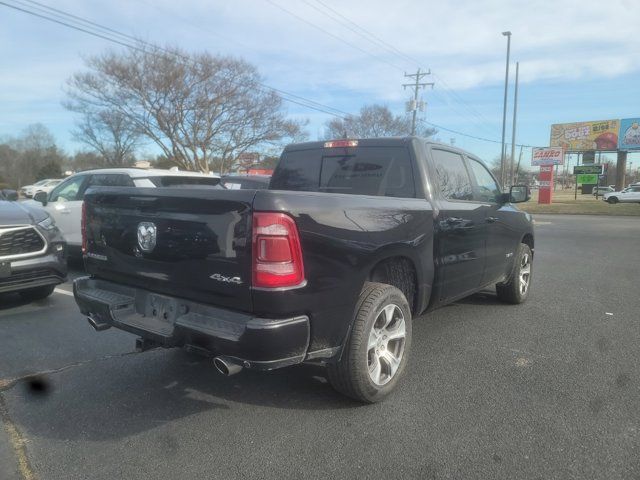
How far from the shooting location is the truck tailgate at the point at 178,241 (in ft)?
8.73

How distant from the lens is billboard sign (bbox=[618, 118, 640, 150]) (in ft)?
171

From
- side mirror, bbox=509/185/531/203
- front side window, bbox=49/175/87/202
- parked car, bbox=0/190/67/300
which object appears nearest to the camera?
parked car, bbox=0/190/67/300

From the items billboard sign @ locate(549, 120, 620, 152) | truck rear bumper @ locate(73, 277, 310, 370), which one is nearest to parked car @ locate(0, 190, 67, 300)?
truck rear bumper @ locate(73, 277, 310, 370)

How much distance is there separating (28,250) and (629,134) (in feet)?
199

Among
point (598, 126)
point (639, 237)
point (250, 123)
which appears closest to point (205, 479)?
point (639, 237)

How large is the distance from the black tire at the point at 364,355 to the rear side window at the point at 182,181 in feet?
13.2

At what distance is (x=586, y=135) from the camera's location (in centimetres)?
5647

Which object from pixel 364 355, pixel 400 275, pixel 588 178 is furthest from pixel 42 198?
pixel 588 178

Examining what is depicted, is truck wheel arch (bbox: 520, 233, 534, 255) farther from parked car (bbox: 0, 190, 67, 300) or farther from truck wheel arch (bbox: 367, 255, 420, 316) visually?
parked car (bbox: 0, 190, 67, 300)

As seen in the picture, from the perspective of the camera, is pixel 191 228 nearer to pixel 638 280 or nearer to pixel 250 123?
pixel 638 280

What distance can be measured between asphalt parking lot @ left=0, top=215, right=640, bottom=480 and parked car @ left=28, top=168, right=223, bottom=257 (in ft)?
8.74

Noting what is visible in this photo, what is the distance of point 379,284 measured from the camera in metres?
3.27

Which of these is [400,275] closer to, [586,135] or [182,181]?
[182,181]

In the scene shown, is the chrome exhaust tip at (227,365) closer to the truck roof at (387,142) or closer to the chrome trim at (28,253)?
the truck roof at (387,142)
